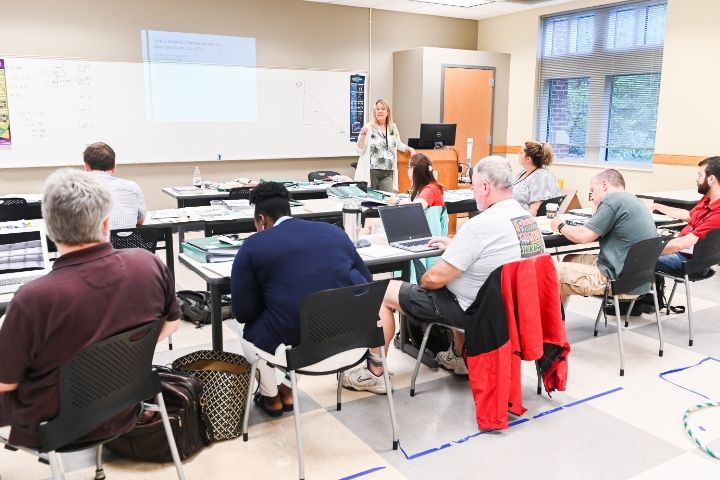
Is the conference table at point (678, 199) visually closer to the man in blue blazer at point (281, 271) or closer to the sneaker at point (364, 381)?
the sneaker at point (364, 381)

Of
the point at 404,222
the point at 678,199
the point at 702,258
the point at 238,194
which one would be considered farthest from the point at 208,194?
the point at 678,199

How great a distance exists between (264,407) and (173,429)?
56 centimetres

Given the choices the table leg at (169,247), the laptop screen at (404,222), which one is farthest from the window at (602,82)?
the table leg at (169,247)

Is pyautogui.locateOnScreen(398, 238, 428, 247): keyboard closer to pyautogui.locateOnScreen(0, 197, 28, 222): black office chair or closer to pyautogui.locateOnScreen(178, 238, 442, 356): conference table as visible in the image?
pyautogui.locateOnScreen(178, 238, 442, 356): conference table

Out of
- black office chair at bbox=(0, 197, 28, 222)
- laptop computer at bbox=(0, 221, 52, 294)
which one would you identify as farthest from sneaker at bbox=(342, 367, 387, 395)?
black office chair at bbox=(0, 197, 28, 222)

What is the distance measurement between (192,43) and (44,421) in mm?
6179

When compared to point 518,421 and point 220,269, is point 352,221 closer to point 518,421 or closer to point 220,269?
point 220,269

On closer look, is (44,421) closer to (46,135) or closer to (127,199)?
(127,199)

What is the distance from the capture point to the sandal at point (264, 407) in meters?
2.81

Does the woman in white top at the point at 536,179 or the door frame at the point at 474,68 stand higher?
the door frame at the point at 474,68

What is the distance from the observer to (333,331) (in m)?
2.32

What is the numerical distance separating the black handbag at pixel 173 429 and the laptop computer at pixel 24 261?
0.68m

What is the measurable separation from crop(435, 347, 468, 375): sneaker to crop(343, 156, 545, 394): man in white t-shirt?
0.43 metres

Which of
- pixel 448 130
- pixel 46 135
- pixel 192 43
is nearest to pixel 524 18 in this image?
pixel 448 130
